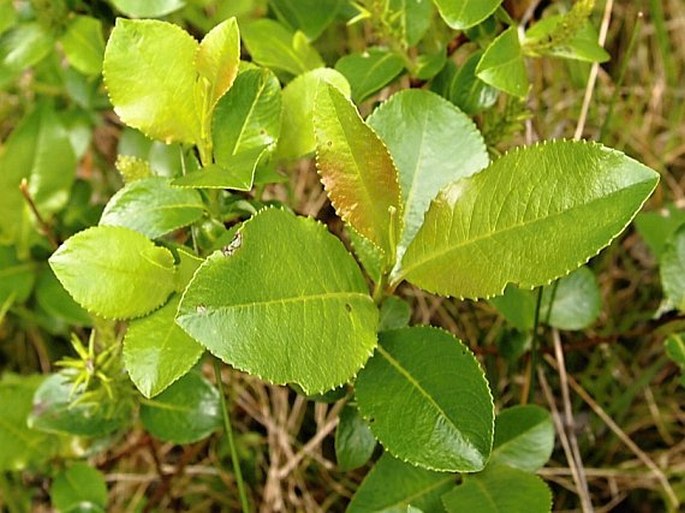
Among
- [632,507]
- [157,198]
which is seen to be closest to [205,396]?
[157,198]

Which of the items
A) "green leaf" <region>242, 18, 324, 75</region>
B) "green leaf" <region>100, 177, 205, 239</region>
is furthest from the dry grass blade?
"green leaf" <region>100, 177, 205, 239</region>

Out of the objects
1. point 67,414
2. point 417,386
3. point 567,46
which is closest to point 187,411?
point 67,414

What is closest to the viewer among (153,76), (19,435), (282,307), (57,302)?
(282,307)

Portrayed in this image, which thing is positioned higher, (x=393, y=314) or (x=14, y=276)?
(x=393, y=314)

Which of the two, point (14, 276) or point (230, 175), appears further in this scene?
point (14, 276)

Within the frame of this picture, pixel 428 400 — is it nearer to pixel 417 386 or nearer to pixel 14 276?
pixel 417 386

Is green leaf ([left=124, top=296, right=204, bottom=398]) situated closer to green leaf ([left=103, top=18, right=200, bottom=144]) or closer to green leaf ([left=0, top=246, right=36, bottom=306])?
green leaf ([left=103, top=18, right=200, bottom=144])

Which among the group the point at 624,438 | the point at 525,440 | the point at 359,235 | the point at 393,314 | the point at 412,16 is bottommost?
the point at 624,438

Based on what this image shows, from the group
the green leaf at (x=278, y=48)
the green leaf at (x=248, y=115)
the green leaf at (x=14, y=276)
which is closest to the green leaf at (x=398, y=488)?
the green leaf at (x=248, y=115)
